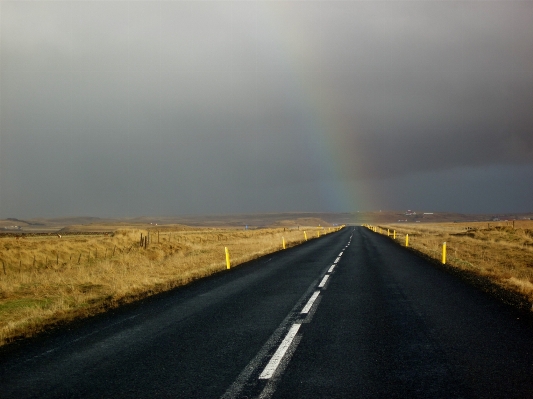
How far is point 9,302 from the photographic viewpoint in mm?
13156

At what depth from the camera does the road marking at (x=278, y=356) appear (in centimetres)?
563

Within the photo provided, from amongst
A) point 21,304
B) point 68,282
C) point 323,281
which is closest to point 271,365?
point 323,281

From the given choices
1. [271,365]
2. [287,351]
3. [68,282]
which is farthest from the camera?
[68,282]

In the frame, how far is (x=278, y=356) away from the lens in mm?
6418

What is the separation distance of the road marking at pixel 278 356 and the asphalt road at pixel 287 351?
18mm

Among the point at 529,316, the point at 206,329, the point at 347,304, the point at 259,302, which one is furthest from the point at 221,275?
the point at 529,316

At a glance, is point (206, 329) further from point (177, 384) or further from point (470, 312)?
point (470, 312)

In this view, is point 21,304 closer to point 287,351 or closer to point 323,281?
point 323,281

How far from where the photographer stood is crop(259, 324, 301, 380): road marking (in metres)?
5.63

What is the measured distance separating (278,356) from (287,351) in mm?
300

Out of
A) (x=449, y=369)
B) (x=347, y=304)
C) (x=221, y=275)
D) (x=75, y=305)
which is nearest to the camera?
(x=449, y=369)

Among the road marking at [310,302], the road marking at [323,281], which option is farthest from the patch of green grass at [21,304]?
the road marking at [323,281]

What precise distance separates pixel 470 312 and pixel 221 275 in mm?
10163

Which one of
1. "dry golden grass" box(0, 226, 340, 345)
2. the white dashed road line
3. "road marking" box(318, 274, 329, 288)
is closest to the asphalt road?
the white dashed road line
